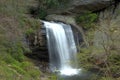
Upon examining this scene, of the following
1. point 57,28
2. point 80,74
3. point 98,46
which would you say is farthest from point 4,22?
point 57,28

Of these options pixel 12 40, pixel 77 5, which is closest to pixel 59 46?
pixel 77 5

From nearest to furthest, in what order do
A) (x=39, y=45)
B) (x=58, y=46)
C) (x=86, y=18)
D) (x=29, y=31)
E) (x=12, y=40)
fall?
1. (x=12, y=40)
2. (x=29, y=31)
3. (x=39, y=45)
4. (x=58, y=46)
5. (x=86, y=18)

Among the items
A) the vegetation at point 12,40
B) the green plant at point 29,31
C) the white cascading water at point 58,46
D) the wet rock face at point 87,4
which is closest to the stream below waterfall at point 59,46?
the white cascading water at point 58,46

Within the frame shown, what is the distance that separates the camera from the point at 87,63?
10727mm

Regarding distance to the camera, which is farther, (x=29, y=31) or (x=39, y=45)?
(x=39, y=45)

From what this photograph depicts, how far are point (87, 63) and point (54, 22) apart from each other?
12.7 metres

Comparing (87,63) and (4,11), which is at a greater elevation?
(4,11)

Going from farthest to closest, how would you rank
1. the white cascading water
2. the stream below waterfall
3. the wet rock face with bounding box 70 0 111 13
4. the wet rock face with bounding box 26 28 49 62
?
the wet rock face with bounding box 70 0 111 13, the white cascading water, the stream below waterfall, the wet rock face with bounding box 26 28 49 62

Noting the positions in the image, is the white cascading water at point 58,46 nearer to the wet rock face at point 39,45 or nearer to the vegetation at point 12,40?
the wet rock face at point 39,45

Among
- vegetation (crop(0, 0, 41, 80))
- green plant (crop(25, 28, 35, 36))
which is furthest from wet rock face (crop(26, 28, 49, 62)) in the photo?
vegetation (crop(0, 0, 41, 80))

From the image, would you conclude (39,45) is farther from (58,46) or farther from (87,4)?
(87,4)

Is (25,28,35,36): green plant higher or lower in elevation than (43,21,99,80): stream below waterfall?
higher

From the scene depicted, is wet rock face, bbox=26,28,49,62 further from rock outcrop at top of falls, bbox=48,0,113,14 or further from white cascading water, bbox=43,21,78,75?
rock outcrop at top of falls, bbox=48,0,113,14

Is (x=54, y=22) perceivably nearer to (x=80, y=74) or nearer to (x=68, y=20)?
(x=68, y=20)
